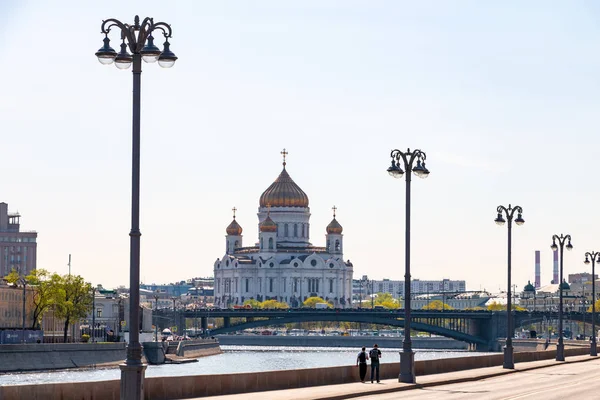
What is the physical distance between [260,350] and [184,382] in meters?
151

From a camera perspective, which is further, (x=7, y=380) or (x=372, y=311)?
(x=372, y=311)

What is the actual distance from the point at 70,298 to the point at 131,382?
4474 inches

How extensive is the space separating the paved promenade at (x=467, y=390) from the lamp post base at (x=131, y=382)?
33.0 feet

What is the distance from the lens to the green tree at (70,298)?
441 feet

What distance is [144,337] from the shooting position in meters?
159

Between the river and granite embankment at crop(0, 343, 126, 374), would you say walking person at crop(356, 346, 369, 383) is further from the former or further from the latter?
granite embankment at crop(0, 343, 126, 374)

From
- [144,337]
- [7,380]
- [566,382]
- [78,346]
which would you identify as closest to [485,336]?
[144,337]

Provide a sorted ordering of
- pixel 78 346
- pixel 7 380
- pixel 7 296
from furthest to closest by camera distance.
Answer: pixel 7 296
pixel 78 346
pixel 7 380

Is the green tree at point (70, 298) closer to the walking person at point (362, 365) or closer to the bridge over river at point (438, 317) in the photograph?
the bridge over river at point (438, 317)

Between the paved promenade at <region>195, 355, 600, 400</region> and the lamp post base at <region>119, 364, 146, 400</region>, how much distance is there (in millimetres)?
10051

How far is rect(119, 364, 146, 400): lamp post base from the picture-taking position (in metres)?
28.5

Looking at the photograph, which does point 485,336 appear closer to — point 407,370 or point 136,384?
point 407,370

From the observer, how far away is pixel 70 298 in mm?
140375

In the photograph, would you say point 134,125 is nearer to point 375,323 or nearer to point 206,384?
point 206,384
